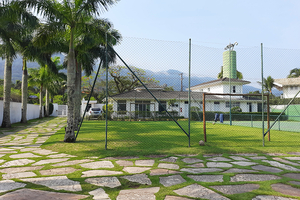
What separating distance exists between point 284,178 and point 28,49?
15330 mm

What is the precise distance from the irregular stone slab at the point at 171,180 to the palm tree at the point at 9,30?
836 centimetres

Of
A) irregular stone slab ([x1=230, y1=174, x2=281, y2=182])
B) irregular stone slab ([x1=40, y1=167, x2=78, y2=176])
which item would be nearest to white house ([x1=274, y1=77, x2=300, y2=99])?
irregular stone slab ([x1=230, y1=174, x2=281, y2=182])

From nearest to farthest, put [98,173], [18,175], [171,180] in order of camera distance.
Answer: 1. [171,180]
2. [18,175]
3. [98,173]

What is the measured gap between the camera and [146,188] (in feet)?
10.9

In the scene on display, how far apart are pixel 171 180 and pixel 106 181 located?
107 cm

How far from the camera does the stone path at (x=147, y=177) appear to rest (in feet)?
10.1

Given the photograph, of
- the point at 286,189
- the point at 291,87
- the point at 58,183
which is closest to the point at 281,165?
the point at 286,189

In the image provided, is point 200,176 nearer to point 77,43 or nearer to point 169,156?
point 169,156

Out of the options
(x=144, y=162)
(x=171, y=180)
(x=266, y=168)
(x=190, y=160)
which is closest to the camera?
(x=171, y=180)

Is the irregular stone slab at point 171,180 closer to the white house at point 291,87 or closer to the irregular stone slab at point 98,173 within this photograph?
the irregular stone slab at point 98,173

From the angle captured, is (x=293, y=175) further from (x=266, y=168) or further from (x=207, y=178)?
(x=207, y=178)

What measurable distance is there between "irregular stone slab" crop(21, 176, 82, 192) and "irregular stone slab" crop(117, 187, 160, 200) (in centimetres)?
70

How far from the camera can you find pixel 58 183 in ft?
11.6

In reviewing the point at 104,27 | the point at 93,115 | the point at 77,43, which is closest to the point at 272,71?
the point at 104,27
